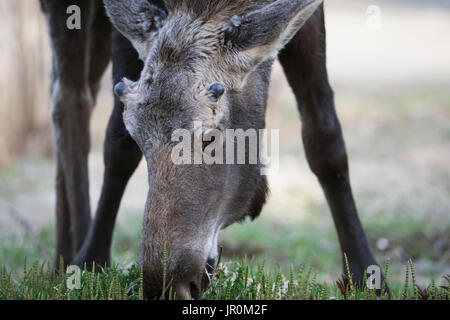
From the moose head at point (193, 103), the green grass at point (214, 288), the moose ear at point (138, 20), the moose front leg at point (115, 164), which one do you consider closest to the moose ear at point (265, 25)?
the moose head at point (193, 103)

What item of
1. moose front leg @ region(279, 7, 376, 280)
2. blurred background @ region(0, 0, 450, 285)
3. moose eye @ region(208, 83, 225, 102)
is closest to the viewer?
moose eye @ region(208, 83, 225, 102)

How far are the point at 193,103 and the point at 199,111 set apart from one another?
0.17 ft

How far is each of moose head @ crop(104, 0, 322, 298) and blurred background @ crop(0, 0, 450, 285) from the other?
1.12m

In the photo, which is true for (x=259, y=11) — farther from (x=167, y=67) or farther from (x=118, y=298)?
(x=118, y=298)

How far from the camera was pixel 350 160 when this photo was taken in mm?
10844

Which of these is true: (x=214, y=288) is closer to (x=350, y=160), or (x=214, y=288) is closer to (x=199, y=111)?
(x=199, y=111)

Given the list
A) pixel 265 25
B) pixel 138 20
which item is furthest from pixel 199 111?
pixel 138 20

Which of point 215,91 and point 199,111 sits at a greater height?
point 215,91

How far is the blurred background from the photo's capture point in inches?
299

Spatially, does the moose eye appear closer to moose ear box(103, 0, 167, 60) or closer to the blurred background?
moose ear box(103, 0, 167, 60)

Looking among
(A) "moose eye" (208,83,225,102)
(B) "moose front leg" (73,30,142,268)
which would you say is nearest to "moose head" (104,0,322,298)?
(A) "moose eye" (208,83,225,102)

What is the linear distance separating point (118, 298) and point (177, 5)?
169 centimetres

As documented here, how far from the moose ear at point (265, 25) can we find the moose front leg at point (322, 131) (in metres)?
0.98

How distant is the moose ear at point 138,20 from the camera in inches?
145
